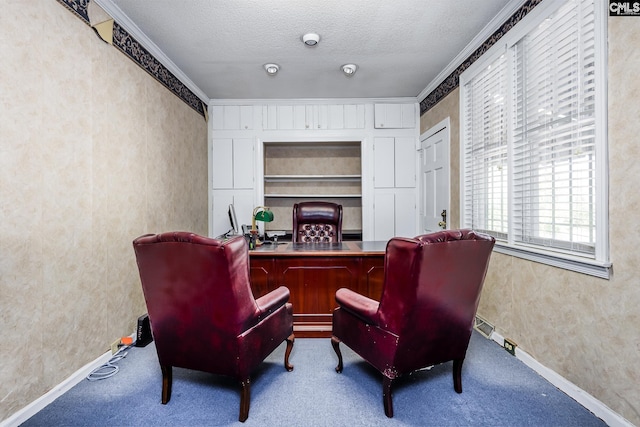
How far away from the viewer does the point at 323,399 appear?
68.1 inches

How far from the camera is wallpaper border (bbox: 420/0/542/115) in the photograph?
7.18ft

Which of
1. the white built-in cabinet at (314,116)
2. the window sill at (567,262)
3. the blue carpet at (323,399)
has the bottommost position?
the blue carpet at (323,399)

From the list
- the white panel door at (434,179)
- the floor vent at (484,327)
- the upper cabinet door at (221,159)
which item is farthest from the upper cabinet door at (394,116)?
the floor vent at (484,327)

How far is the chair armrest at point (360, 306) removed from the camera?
1587mm

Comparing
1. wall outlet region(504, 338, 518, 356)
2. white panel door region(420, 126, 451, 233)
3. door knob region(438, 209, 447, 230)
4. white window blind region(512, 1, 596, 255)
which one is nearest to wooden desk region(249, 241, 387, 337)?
wall outlet region(504, 338, 518, 356)

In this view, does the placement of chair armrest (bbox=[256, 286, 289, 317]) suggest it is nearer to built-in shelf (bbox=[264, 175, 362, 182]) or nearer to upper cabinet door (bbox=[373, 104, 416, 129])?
built-in shelf (bbox=[264, 175, 362, 182])

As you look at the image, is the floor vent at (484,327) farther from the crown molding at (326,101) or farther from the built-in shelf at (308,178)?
the crown molding at (326,101)

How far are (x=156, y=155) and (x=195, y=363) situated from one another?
215cm

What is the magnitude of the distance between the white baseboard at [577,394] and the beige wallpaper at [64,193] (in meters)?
3.04

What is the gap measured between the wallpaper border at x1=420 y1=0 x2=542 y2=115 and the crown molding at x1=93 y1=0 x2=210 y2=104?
303 centimetres

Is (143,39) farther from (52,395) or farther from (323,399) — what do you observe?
(323,399)

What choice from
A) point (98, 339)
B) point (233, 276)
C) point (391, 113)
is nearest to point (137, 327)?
point (98, 339)

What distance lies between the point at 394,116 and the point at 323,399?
3.70 metres

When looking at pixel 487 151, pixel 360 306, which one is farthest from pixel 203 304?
pixel 487 151
